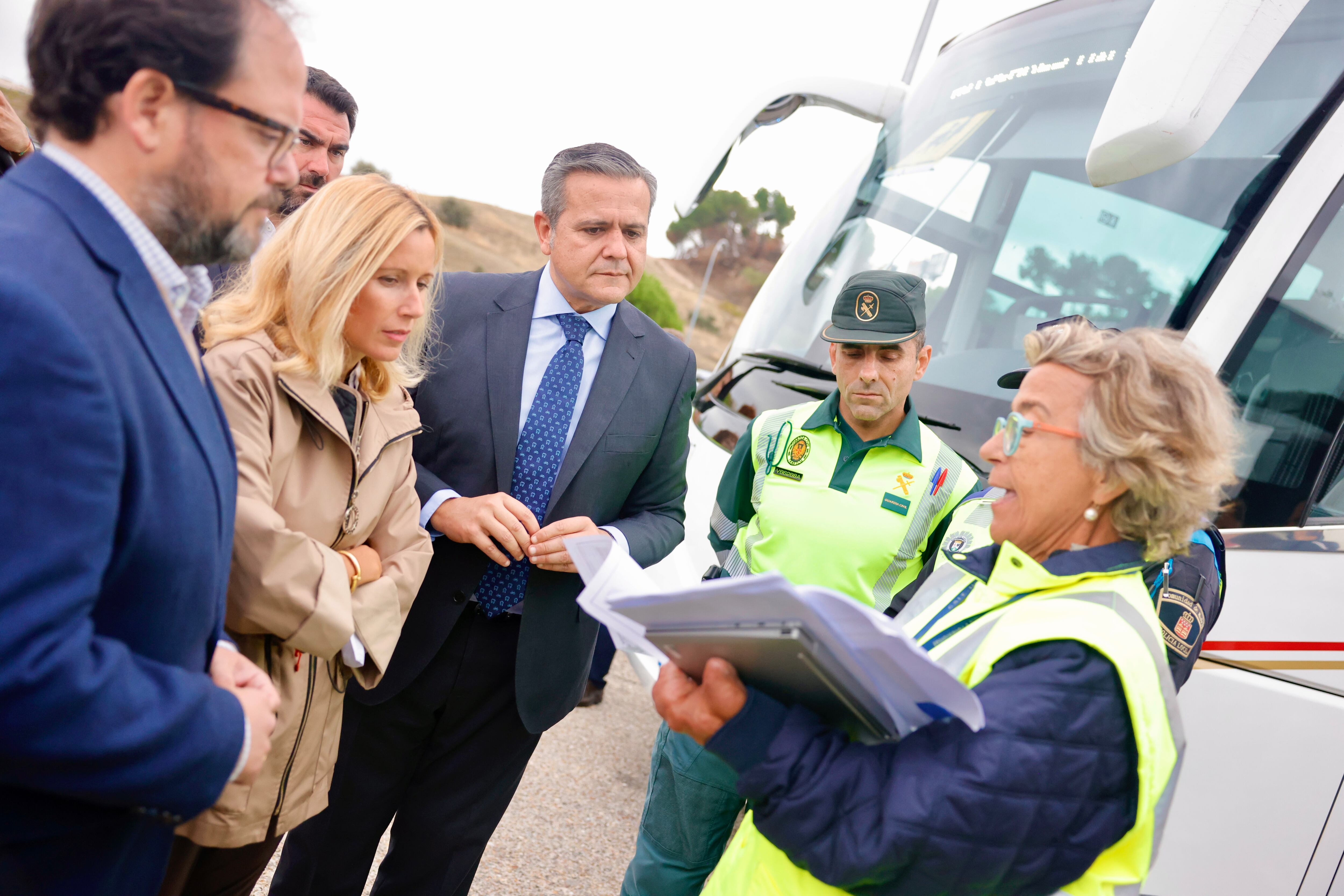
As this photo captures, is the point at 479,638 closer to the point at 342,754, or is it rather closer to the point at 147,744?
the point at 342,754

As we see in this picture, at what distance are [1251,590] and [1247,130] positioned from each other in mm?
1437

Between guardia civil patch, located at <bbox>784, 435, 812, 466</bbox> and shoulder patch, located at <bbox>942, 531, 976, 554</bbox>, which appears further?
guardia civil patch, located at <bbox>784, 435, 812, 466</bbox>

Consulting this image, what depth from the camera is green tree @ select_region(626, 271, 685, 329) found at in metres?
44.3

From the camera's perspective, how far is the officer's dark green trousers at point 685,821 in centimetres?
241

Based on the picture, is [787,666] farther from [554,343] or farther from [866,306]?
[866,306]

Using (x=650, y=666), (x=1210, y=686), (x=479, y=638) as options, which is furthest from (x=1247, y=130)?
(x=479, y=638)

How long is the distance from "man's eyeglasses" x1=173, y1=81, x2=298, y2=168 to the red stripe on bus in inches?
97.3

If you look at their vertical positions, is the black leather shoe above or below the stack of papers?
below

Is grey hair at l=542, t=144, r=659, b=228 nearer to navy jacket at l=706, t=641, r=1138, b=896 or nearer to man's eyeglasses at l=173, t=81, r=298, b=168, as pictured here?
man's eyeglasses at l=173, t=81, r=298, b=168

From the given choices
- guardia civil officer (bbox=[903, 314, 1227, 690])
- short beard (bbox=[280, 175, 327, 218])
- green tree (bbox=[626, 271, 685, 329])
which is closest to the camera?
guardia civil officer (bbox=[903, 314, 1227, 690])

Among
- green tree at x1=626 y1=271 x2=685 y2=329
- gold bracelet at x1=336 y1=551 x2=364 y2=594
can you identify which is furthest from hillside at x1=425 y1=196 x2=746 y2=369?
gold bracelet at x1=336 y1=551 x2=364 y2=594

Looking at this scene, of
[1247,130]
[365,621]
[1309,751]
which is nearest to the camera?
[365,621]

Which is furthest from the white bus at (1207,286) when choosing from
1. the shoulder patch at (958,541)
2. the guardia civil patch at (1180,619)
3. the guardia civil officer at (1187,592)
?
the shoulder patch at (958,541)

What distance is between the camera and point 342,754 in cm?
234
